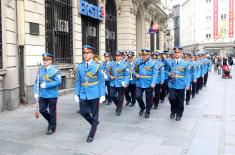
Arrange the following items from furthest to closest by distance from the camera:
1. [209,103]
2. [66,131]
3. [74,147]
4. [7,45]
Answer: [209,103] < [7,45] < [66,131] < [74,147]

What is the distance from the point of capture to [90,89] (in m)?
6.46

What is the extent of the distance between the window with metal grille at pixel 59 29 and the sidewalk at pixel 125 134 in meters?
4.07

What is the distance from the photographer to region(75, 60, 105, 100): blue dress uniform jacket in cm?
646

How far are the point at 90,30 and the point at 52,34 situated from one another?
3.76 meters

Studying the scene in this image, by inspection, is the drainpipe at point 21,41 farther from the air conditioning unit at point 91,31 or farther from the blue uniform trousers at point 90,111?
the air conditioning unit at point 91,31

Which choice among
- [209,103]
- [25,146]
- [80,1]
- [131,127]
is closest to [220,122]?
[131,127]

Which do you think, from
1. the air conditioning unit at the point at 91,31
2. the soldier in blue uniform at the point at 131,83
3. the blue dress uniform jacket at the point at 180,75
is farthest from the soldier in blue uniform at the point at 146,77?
the air conditioning unit at the point at 91,31

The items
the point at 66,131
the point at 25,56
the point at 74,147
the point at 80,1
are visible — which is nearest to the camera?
Answer: the point at 74,147

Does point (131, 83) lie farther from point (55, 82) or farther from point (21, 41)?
point (55, 82)

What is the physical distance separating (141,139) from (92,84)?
4.72 feet

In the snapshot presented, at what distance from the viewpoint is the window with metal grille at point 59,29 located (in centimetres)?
1309

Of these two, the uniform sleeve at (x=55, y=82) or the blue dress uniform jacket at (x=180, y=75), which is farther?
the blue dress uniform jacket at (x=180, y=75)

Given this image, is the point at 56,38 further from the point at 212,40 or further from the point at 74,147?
the point at 212,40

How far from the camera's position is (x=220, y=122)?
27.1 ft
